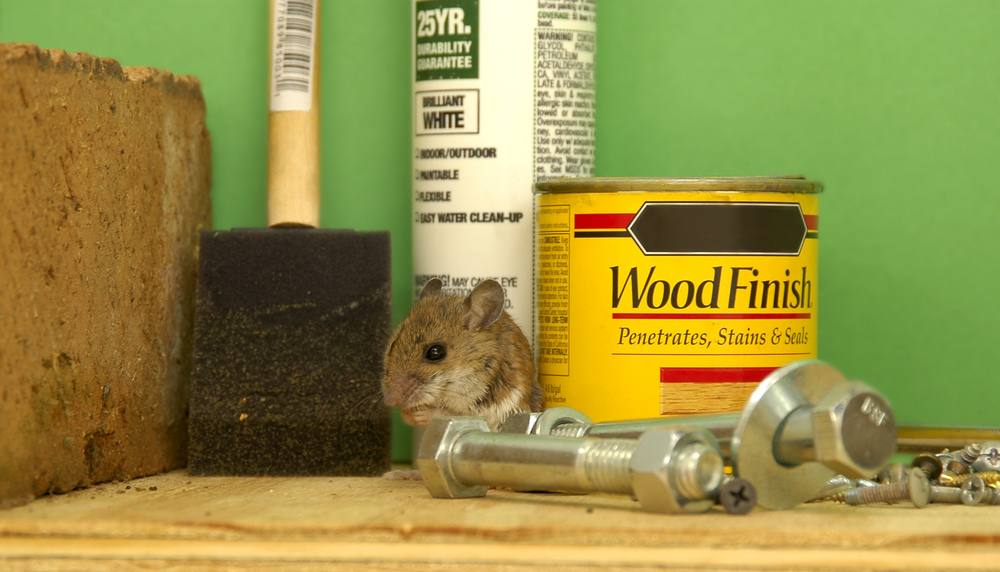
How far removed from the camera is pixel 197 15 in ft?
4.83

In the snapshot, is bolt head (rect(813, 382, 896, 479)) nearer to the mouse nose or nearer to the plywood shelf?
the plywood shelf

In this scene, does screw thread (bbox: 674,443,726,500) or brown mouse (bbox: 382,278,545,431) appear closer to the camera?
screw thread (bbox: 674,443,726,500)

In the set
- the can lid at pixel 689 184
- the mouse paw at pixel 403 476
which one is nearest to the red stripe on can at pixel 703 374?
the can lid at pixel 689 184

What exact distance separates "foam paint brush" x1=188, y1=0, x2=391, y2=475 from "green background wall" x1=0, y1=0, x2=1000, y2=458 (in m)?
0.22

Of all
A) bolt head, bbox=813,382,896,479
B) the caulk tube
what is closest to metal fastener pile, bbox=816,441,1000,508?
bolt head, bbox=813,382,896,479

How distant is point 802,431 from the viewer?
2.90 ft

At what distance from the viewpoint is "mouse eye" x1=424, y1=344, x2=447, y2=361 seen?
1.19 m

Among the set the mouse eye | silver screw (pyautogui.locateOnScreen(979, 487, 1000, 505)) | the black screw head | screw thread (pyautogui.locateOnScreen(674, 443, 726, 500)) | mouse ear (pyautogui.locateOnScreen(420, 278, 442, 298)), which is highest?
mouse ear (pyautogui.locateOnScreen(420, 278, 442, 298))

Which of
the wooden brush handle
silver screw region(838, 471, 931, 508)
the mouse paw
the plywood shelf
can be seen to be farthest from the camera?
the wooden brush handle

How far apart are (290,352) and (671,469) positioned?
22.1 inches

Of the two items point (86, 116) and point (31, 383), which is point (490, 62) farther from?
point (31, 383)

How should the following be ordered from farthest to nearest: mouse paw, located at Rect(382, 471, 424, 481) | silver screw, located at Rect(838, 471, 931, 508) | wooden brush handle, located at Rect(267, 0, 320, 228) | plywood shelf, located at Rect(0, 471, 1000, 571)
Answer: wooden brush handle, located at Rect(267, 0, 320, 228)
mouse paw, located at Rect(382, 471, 424, 481)
silver screw, located at Rect(838, 471, 931, 508)
plywood shelf, located at Rect(0, 471, 1000, 571)

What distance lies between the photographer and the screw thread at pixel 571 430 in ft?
3.44

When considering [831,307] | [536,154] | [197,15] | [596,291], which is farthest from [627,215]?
[197,15]
